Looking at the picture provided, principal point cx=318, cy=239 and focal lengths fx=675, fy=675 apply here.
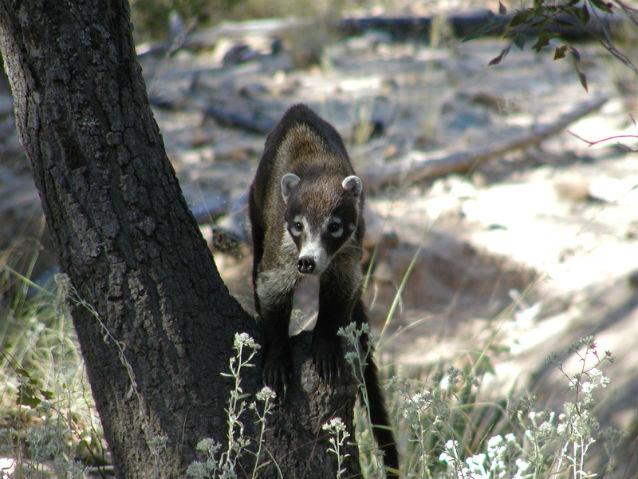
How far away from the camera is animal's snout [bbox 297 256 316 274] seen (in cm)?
312

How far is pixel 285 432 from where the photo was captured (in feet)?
10.0

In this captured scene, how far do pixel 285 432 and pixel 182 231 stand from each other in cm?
103

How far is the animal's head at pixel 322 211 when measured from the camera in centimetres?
339

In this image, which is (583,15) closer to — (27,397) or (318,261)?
(318,261)

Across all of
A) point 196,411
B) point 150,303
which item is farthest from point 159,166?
point 196,411

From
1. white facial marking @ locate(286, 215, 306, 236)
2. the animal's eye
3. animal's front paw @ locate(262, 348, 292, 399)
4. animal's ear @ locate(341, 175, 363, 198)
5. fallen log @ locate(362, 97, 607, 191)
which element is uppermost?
animal's ear @ locate(341, 175, 363, 198)

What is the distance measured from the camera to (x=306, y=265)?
312 centimetres

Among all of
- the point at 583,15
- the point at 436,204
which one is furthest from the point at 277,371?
the point at 436,204

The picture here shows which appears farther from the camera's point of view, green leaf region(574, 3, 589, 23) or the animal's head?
the animal's head

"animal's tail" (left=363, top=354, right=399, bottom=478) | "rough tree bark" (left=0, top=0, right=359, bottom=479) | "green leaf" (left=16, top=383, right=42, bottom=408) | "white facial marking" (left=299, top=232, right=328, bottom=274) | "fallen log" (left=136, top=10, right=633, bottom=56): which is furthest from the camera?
"fallen log" (left=136, top=10, right=633, bottom=56)

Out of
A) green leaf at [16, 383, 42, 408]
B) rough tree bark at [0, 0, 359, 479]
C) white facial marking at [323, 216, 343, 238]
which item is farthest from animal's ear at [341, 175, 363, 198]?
green leaf at [16, 383, 42, 408]

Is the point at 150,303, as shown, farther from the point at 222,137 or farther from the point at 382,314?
the point at 222,137

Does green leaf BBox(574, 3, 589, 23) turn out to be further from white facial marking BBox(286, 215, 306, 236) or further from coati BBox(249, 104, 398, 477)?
white facial marking BBox(286, 215, 306, 236)

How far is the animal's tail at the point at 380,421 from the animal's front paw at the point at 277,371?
475 millimetres
